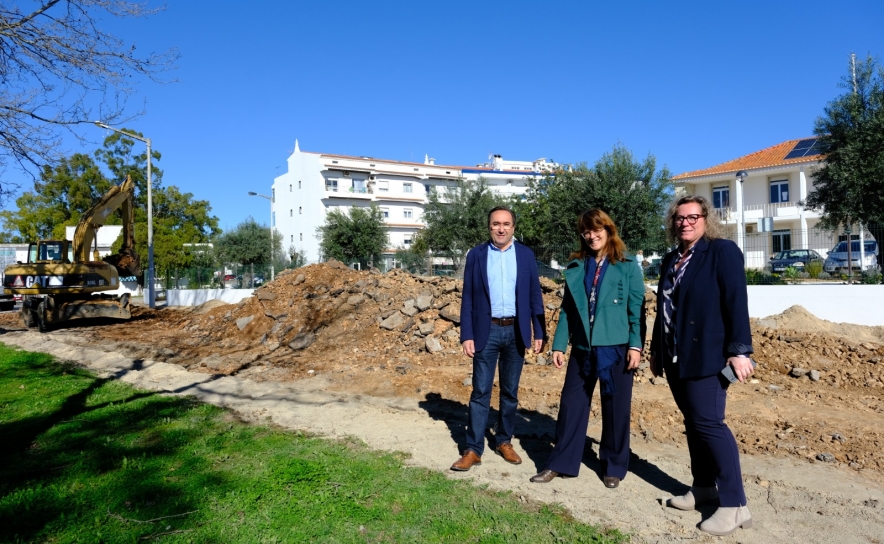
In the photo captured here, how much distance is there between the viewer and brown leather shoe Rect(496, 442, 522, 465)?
458 centimetres

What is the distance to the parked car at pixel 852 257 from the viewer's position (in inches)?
517

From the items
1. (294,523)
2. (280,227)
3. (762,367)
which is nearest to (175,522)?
(294,523)

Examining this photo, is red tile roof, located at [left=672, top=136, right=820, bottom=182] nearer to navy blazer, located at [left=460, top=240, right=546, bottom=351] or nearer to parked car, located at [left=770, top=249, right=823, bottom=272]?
parked car, located at [left=770, top=249, right=823, bottom=272]

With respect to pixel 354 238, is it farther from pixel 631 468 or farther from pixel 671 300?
pixel 671 300

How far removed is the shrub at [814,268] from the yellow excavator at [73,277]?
1878cm

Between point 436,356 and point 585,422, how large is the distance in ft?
21.3

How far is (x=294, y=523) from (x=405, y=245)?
60369mm

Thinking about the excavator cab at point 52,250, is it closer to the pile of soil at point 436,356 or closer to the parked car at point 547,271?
the pile of soil at point 436,356

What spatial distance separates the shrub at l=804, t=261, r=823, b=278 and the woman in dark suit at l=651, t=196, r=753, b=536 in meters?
12.6

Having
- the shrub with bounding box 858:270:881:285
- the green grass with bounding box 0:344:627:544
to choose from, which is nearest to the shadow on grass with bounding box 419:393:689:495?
the green grass with bounding box 0:344:627:544

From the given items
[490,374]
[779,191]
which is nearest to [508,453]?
[490,374]

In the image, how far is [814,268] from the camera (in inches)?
563

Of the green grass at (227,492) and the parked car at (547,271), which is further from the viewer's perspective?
the parked car at (547,271)

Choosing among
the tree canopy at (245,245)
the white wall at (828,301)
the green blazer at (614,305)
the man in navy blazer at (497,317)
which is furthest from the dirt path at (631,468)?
the tree canopy at (245,245)
